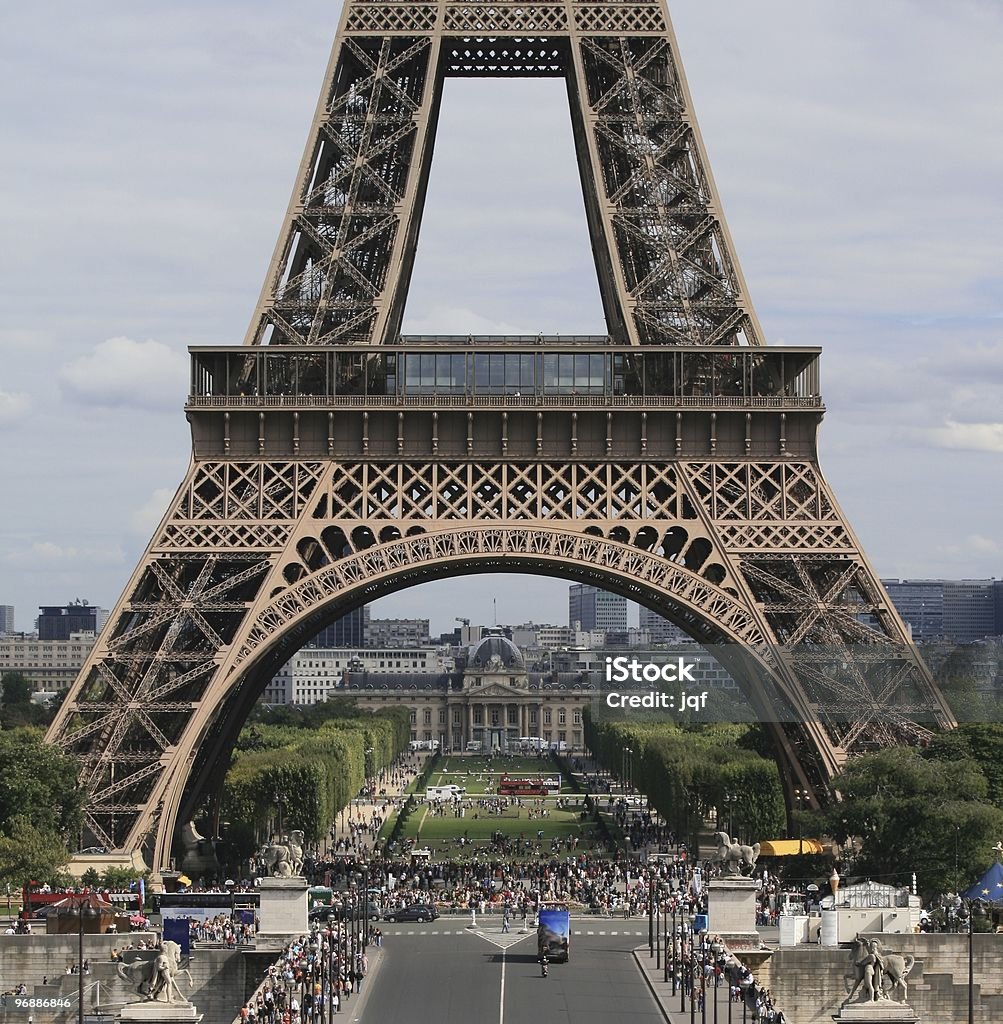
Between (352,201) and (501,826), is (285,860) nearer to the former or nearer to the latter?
(352,201)

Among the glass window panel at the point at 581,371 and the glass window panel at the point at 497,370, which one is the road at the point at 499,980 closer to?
the glass window panel at the point at 497,370

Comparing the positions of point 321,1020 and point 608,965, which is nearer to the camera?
point 321,1020

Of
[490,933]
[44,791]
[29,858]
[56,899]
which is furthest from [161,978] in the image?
[44,791]

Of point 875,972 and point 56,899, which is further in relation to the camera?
point 56,899

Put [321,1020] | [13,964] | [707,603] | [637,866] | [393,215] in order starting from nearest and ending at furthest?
1. [321,1020]
2. [13,964]
3. [707,603]
4. [393,215]
5. [637,866]

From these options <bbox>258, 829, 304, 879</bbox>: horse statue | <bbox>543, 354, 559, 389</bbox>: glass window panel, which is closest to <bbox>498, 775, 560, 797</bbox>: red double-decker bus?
<bbox>543, 354, 559, 389</bbox>: glass window panel

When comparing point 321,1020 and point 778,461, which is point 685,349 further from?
point 321,1020

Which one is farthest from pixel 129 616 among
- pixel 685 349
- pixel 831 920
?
pixel 831 920
